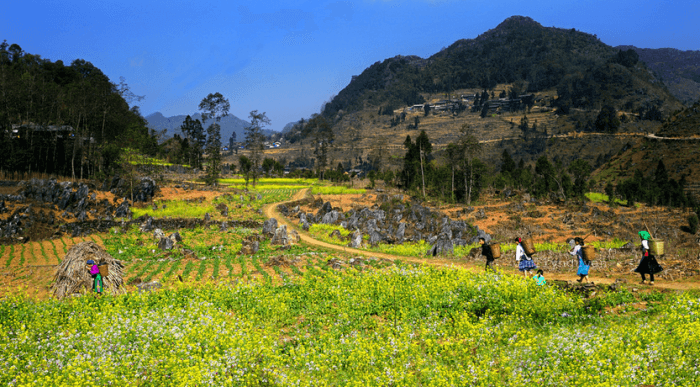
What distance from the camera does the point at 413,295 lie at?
42.9ft

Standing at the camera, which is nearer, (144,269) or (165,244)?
(144,269)

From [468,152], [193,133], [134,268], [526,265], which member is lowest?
[134,268]

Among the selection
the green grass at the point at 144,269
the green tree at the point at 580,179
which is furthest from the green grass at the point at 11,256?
the green tree at the point at 580,179

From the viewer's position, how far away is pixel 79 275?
50.7ft

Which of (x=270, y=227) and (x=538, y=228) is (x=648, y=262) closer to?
(x=538, y=228)

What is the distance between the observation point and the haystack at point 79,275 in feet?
49.9

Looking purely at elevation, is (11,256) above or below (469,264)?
below

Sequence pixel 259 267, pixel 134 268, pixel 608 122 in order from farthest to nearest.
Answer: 1. pixel 608 122
2. pixel 259 267
3. pixel 134 268

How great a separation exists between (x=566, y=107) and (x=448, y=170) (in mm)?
142229

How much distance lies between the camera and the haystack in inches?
599

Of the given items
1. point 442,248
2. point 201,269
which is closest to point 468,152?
point 442,248

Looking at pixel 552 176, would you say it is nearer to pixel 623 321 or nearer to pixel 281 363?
pixel 623 321

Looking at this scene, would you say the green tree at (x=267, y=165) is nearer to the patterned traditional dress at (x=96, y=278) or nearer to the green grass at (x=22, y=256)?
the green grass at (x=22, y=256)

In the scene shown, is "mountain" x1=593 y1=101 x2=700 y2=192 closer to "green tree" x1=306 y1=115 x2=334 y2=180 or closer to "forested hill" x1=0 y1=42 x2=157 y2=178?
"green tree" x1=306 y1=115 x2=334 y2=180
